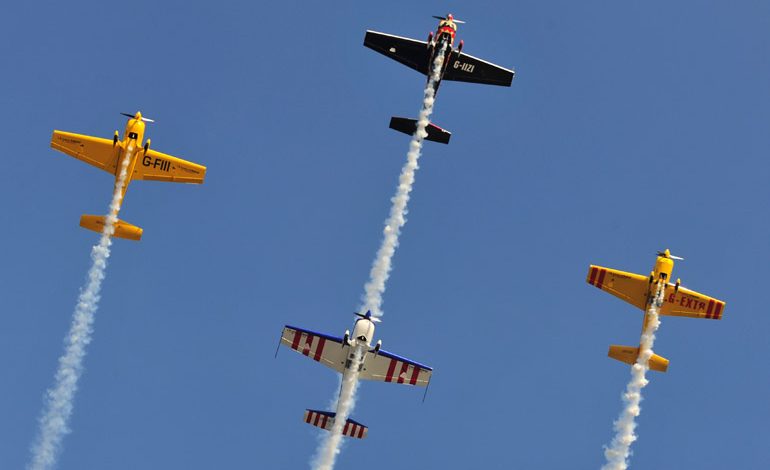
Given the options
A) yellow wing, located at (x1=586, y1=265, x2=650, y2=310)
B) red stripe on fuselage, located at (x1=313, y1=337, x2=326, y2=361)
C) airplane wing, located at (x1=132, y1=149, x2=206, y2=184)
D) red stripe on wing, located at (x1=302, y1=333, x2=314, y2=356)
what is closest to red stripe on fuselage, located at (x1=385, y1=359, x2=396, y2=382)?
red stripe on fuselage, located at (x1=313, y1=337, x2=326, y2=361)

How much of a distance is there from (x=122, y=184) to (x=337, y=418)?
19.0 m

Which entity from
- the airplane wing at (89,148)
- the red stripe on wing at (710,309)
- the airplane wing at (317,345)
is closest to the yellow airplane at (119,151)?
the airplane wing at (89,148)

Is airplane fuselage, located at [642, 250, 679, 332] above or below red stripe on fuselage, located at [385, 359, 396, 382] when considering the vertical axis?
above

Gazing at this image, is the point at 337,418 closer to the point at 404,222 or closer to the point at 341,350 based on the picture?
the point at 341,350

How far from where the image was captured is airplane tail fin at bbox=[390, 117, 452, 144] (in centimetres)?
8338

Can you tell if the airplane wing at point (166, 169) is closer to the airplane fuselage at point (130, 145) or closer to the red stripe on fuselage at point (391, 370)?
the airplane fuselage at point (130, 145)

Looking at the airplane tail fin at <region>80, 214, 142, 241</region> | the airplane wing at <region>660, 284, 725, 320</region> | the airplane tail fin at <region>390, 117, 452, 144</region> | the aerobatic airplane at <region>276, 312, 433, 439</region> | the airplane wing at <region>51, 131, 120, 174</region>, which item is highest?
the airplane tail fin at <region>390, 117, 452, 144</region>

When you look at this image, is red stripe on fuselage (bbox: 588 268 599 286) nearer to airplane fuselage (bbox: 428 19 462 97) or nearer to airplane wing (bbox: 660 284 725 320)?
airplane wing (bbox: 660 284 725 320)

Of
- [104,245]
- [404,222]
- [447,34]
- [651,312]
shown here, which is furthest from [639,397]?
[104,245]

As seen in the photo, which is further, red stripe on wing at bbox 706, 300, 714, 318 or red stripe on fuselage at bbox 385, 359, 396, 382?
red stripe on wing at bbox 706, 300, 714, 318

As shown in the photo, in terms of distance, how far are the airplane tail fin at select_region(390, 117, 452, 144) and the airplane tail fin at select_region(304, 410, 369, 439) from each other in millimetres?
16871

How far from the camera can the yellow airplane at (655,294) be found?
84875 millimetres

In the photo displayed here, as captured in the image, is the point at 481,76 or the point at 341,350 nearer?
the point at 341,350

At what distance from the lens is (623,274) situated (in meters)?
87.6
